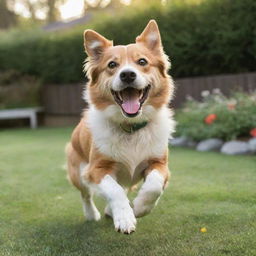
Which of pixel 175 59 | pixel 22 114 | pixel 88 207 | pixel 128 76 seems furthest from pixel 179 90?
pixel 128 76

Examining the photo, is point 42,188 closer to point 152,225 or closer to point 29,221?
point 29,221

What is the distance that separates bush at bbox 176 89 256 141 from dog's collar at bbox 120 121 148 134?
14.1 feet

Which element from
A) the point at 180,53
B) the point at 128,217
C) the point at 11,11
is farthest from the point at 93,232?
the point at 11,11

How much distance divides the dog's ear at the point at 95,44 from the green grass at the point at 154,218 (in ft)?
4.88

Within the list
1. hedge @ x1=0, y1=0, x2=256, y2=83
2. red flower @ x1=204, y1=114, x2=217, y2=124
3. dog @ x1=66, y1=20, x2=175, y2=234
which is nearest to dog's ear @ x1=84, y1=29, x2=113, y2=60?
dog @ x1=66, y1=20, x2=175, y2=234

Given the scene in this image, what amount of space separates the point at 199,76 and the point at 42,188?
7.88m

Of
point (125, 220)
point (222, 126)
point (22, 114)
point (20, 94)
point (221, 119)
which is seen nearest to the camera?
point (125, 220)

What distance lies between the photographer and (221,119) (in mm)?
8156

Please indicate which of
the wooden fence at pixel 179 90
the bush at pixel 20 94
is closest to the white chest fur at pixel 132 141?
the wooden fence at pixel 179 90

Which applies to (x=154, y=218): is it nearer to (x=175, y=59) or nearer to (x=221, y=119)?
(x=221, y=119)

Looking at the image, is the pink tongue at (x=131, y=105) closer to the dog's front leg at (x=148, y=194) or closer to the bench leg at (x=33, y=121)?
the dog's front leg at (x=148, y=194)

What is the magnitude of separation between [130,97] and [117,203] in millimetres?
923

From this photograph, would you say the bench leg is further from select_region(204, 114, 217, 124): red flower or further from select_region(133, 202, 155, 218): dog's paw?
select_region(133, 202, 155, 218): dog's paw

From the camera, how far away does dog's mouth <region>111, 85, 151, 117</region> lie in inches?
139
